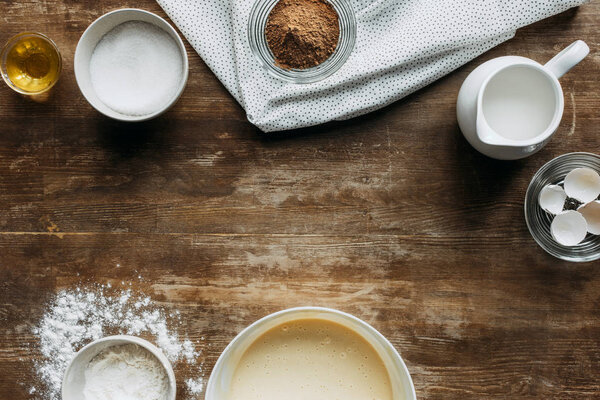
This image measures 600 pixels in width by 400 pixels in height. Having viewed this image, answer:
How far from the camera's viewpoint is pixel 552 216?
113 cm

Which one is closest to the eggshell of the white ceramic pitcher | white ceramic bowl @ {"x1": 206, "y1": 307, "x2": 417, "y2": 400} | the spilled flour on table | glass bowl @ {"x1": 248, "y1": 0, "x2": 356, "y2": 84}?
the white ceramic pitcher

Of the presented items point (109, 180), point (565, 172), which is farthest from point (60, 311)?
point (565, 172)

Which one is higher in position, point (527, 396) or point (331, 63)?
point (331, 63)

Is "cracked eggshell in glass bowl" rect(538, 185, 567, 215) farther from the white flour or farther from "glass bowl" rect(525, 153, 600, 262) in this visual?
the white flour

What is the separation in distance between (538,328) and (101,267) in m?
0.94

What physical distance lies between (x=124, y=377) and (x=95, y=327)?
129 mm

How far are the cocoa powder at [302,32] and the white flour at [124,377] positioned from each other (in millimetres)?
671

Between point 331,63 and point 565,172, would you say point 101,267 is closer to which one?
point 331,63

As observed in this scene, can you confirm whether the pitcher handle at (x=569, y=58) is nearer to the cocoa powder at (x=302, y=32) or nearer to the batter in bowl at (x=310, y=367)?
the cocoa powder at (x=302, y=32)

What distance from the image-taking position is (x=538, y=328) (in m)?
1.14

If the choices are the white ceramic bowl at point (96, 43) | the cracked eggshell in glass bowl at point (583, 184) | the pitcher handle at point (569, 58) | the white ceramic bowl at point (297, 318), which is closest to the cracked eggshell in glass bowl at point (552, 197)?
the cracked eggshell in glass bowl at point (583, 184)

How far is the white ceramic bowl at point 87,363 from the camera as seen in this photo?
106 centimetres

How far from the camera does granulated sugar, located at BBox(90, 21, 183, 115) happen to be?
3.66 ft

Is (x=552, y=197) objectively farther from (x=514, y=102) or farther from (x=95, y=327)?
(x=95, y=327)
